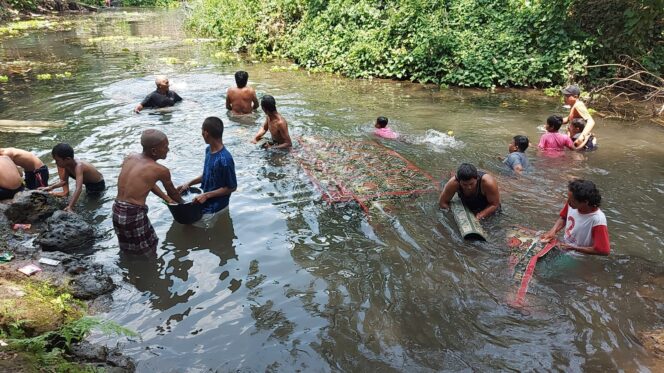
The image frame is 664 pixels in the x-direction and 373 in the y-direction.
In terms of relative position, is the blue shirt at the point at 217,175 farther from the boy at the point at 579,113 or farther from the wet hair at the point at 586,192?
the boy at the point at 579,113

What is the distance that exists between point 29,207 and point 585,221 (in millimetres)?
6534

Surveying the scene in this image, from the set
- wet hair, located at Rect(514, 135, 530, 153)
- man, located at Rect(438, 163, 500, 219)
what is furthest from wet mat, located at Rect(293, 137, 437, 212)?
wet hair, located at Rect(514, 135, 530, 153)

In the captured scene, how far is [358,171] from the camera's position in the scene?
752cm

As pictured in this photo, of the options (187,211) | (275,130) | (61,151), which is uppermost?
(61,151)

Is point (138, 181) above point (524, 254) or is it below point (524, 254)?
above

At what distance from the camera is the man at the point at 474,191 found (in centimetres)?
559

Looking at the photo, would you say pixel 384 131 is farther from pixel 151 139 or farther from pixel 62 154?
pixel 62 154

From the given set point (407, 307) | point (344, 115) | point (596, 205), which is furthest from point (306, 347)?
point (344, 115)

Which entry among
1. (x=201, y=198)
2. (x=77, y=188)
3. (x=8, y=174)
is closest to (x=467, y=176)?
(x=201, y=198)

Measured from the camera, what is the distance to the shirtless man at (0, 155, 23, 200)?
6.16 meters

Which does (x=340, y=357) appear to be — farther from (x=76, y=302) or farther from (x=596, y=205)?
(x=596, y=205)

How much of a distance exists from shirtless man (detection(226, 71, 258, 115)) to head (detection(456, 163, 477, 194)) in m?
5.73

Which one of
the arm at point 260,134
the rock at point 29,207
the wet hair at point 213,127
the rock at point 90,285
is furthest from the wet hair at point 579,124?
the rock at point 29,207

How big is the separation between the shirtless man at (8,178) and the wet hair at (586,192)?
22.4 ft
